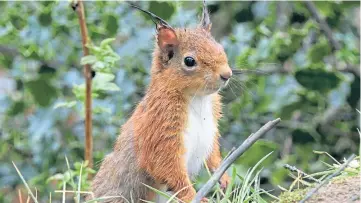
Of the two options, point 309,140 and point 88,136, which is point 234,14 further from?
point 88,136

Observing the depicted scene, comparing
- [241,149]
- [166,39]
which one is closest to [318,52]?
[166,39]

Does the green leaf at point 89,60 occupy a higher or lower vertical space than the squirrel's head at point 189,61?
lower

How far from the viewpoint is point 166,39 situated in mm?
2814

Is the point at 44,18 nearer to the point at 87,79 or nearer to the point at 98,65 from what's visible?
the point at 87,79

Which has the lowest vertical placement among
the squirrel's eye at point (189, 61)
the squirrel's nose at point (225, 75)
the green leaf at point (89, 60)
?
the green leaf at point (89, 60)

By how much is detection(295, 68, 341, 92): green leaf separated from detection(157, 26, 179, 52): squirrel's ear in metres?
1.67

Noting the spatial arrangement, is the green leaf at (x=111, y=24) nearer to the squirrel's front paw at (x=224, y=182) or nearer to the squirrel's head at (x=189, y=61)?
the squirrel's head at (x=189, y=61)

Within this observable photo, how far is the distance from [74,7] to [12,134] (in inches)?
53.7

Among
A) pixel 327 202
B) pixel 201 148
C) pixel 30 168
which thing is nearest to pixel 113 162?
pixel 201 148

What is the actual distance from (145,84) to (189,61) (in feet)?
5.18

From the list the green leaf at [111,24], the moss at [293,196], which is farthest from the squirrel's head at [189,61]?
the green leaf at [111,24]

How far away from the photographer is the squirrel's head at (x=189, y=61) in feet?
8.84

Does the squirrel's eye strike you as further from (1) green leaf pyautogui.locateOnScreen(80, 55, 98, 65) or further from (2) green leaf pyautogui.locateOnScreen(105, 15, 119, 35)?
(2) green leaf pyautogui.locateOnScreen(105, 15, 119, 35)

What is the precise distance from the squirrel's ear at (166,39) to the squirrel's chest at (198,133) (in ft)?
0.66
